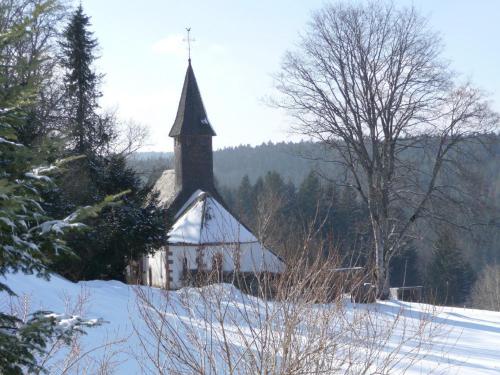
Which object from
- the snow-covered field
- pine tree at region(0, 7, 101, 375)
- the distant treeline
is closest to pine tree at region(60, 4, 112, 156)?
the distant treeline

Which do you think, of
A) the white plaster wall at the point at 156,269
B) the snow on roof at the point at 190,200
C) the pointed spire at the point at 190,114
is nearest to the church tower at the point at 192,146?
the pointed spire at the point at 190,114

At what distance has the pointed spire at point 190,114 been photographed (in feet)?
104

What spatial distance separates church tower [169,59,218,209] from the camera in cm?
3167

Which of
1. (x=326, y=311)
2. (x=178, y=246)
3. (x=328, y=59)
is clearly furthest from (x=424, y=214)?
(x=326, y=311)

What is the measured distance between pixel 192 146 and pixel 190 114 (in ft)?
5.18

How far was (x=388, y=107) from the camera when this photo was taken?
2214 cm

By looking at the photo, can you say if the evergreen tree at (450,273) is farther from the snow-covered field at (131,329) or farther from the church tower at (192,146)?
the snow-covered field at (131,329)

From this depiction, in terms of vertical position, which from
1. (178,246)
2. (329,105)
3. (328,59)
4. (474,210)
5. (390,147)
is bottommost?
(178,246)

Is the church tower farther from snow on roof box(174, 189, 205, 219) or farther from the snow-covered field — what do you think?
the snow-covered field

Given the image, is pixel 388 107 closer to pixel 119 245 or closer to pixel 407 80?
pixel 407 80

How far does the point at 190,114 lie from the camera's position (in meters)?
31.9

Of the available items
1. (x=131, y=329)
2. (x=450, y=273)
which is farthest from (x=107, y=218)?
(x=450, y=273)

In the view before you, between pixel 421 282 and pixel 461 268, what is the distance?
128 inches

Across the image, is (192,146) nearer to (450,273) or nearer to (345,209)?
(345,209)
